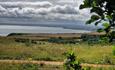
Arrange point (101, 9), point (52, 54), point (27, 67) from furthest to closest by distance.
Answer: point (52, 54)
point (27, 67)
point (101, 9)

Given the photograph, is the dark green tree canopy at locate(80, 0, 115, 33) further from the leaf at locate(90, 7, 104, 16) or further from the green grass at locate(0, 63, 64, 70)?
the green grass at locate(0, 63, 64, 70)

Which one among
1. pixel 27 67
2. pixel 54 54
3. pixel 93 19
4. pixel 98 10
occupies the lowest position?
pixel 54 54

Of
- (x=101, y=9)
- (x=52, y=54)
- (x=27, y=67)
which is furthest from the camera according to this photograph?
(x=52, y=54)

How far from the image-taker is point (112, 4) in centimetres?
383

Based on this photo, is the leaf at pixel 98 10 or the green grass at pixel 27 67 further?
the green grass at pixel 27 67

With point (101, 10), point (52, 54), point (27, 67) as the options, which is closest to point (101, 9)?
point (101, 10)

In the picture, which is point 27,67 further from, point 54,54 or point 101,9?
point 101,9

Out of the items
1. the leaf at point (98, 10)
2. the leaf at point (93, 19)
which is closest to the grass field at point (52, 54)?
the leaf at point (93, 19)

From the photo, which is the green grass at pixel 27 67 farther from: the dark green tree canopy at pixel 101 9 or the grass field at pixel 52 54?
the dark green tree canopy at pixel 101 9

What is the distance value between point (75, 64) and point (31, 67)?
34.2 m

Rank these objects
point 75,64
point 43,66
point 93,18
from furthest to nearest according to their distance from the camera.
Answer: point 43,66 → point 75,64 → point 93,18

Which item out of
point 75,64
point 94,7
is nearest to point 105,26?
point 94,7

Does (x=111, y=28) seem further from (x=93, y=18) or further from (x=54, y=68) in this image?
(x=54, y=68)

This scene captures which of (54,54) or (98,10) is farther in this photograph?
(54,54)
